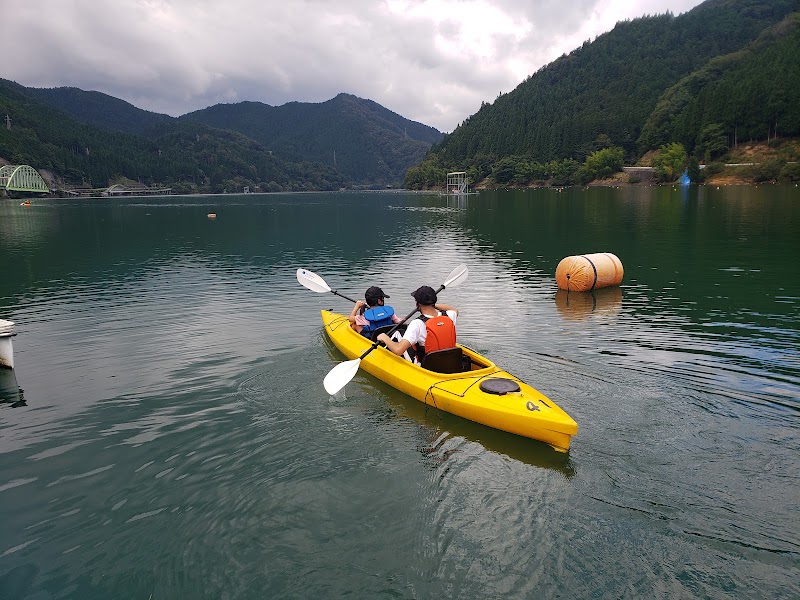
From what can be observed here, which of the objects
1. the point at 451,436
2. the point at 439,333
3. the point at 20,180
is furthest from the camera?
the point at 20,180

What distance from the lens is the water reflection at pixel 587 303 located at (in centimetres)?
1783

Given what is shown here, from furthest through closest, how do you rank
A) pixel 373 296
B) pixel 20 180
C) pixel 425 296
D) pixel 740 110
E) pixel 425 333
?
pixel 20 180 < pixel 740 110 < pixel 373 296 < pixel 425 333 < pixel 425 296

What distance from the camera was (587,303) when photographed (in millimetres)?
19359

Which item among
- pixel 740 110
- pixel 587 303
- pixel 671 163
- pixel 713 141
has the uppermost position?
pixel 740 110

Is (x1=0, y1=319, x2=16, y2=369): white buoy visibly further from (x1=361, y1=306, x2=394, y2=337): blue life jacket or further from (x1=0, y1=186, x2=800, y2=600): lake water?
(x1=361, y1=306, x2=394, y2=337): blue life jacket

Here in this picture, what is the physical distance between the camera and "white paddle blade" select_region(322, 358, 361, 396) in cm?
1071

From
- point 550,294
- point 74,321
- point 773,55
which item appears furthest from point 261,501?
point 773,55

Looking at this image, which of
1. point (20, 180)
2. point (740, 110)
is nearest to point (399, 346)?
point (740, 110)

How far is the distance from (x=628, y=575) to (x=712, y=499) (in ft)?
6.73

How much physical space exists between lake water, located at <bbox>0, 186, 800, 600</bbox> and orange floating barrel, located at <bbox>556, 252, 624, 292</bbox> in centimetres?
151

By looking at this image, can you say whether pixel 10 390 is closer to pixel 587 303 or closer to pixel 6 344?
pixel 6 344

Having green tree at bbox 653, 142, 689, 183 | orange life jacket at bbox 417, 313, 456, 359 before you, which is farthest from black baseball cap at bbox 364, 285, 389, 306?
green tree at bbox 653, 142, 689, 183

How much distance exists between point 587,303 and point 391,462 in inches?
522

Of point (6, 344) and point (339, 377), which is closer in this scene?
point (339, 377)
